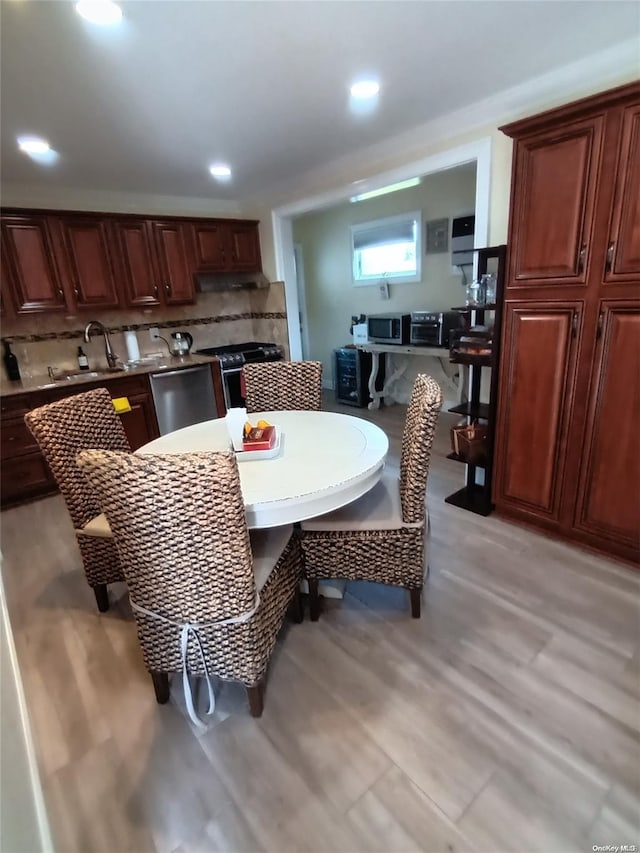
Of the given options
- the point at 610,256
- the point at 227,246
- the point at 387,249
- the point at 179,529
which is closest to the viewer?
the point at 179,529

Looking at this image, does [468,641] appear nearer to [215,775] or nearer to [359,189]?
[215,775]

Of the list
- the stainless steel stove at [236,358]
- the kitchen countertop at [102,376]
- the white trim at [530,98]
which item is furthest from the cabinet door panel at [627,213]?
the kitchen countertop at [102,376]

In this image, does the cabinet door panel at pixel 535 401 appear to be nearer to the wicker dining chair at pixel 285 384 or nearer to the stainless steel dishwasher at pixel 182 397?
the wicker dining chair at pixel 285 384

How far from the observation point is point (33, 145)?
2.53 meters

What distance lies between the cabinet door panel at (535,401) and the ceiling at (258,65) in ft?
3.71

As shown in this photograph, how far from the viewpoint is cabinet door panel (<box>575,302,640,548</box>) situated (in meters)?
1.92

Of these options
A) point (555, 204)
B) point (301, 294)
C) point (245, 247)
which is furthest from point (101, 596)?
point (301, 294)

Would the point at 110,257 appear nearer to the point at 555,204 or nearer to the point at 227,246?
the point at 227,246

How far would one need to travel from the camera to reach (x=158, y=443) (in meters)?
1.96

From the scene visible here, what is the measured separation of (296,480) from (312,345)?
5017mm

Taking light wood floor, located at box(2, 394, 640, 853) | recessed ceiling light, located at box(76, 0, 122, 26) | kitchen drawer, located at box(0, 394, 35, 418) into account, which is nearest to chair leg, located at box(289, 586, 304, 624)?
light wood floor, located at box(2, 394, 640, 853)

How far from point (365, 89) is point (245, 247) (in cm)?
246

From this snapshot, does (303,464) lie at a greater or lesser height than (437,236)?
lesser

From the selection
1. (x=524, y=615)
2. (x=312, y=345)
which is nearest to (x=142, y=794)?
(x=524, y=615)
